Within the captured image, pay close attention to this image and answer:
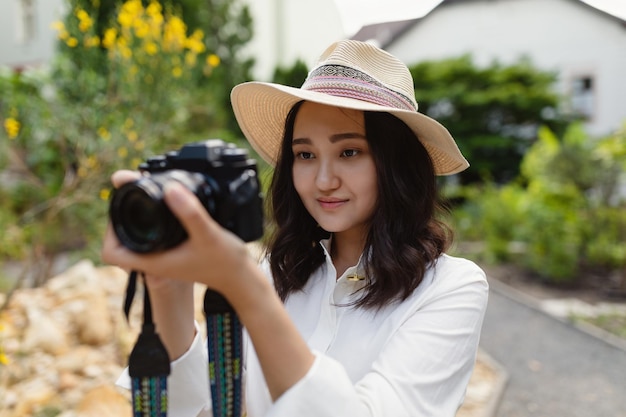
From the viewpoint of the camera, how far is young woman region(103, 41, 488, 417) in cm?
89

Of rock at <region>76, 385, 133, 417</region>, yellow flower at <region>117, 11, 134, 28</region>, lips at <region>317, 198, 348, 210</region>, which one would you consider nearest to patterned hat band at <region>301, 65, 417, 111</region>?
lips at <region>317, 198, 348, 210</region>

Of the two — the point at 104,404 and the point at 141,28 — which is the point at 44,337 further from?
the point at 141,28

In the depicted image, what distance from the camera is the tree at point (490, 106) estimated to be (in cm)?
1361

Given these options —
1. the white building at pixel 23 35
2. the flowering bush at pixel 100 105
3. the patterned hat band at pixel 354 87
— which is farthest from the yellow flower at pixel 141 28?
the white building at pixel 23 35

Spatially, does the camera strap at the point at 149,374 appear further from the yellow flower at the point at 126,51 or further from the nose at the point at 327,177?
the yellow flower at the point at 126,51

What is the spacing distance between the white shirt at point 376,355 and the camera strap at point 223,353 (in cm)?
7

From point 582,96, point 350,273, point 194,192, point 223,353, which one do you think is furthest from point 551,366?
point 582,96

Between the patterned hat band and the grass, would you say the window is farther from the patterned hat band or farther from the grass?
the patterned hat band

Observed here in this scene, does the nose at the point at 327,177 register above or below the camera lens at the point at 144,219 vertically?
below

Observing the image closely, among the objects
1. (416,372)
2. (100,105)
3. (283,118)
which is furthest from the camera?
(100,105)

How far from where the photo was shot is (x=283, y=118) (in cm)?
154

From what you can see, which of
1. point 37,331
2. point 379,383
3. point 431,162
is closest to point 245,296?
point 379,383

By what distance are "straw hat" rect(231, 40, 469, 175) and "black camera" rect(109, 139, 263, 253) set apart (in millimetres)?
372

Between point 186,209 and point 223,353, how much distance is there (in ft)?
1.12
